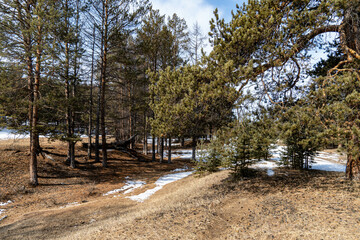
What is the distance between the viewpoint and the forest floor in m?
4.39

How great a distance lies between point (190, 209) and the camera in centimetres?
627

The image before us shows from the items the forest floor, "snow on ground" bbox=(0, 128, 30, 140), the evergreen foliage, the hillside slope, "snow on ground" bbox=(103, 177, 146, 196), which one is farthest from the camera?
"snow on ground" bbox=(103, 177, 146, 196)

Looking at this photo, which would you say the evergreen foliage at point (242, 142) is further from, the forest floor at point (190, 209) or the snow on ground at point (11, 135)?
the snow on ground at point (11, 135)

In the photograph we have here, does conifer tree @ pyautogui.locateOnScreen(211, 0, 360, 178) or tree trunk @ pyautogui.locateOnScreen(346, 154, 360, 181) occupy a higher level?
conifer tree @ pyautogui.locateOnScreen(211, 0, 360, 178)

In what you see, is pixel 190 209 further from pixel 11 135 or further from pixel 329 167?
pixel 11 135

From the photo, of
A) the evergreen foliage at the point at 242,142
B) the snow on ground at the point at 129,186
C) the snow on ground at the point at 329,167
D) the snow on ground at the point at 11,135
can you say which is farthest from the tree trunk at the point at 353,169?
the snow on ground at the point at 11,135

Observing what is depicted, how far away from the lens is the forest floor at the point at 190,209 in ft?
14.4

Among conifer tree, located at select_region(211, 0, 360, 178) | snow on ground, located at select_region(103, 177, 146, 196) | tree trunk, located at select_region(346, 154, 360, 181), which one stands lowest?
snow on ground, located at select_region(103, 177, 146, 196)

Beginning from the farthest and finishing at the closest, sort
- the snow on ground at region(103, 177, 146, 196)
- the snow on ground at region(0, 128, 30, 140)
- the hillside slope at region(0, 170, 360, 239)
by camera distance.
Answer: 1. the snow on ground at region(103, 177, 146, 196)
2. the snow on ground at region(0, 128, 30, 140)
3. the hillside slope at region(0, 170, 360, 239)

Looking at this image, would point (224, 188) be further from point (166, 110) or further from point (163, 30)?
point (163, 30)

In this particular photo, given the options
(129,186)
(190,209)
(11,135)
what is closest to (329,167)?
(190,209)

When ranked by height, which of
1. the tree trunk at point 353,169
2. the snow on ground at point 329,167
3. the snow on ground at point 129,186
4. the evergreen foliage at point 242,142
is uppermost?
the evergreen foliage at point 242,142

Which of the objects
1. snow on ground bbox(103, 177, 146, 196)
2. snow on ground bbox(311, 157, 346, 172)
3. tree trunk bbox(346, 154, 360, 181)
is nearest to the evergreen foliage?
tree trunk bbox(346, 154, 360, 181)

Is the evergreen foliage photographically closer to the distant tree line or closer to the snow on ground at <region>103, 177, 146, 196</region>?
the distant tree line
